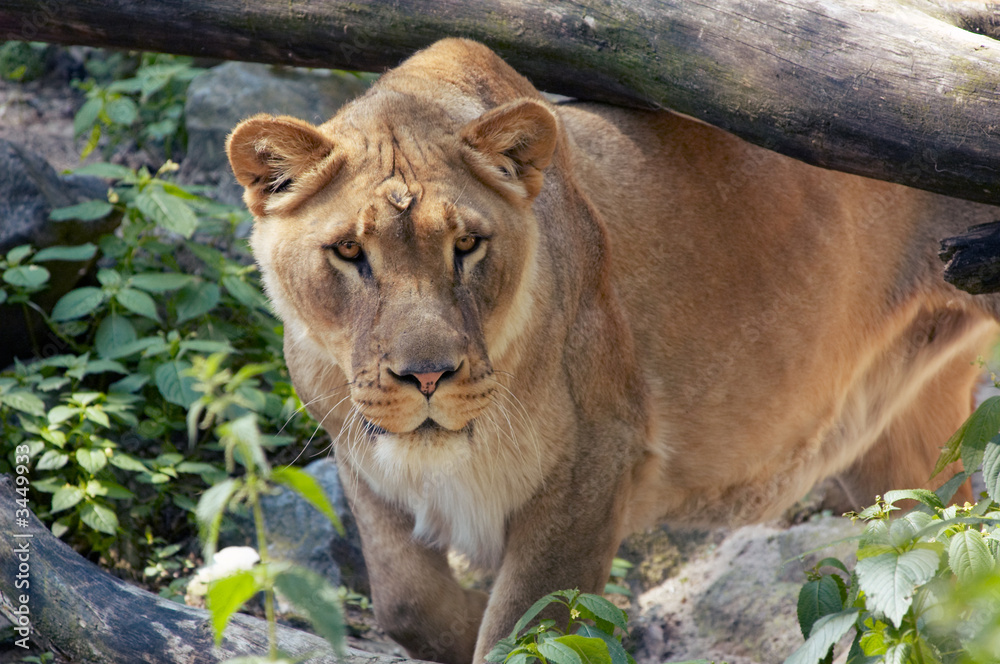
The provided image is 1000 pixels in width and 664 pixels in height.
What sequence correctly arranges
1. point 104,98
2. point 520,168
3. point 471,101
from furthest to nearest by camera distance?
point 104,98, point 471,101, point 520,168

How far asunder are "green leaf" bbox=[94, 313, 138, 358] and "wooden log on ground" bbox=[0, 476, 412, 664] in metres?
1.48

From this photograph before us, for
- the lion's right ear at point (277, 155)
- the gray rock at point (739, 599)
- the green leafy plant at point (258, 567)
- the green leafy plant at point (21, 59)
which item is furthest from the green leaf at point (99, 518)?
the green leafy plant at point (21, 59)

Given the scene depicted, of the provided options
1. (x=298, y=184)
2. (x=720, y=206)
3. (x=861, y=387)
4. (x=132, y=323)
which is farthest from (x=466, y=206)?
(x=132, y=323)

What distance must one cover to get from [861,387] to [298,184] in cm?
255

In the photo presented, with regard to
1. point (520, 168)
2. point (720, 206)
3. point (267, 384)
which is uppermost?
point (520, 168)

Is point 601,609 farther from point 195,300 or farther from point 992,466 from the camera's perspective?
point 195,300

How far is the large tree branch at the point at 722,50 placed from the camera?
9.08 feet

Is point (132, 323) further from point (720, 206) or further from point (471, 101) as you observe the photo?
point (720, 206)

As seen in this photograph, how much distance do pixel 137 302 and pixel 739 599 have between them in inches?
118

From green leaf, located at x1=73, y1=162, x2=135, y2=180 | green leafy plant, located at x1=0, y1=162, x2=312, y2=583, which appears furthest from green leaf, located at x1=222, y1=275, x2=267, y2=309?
green leaf, located at x1=73, y1=162, x2=135, y2=180

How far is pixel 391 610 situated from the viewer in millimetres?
3469

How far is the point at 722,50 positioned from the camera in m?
3.04

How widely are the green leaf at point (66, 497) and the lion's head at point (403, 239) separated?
1.34m

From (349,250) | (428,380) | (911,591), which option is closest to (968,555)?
(911,591)
